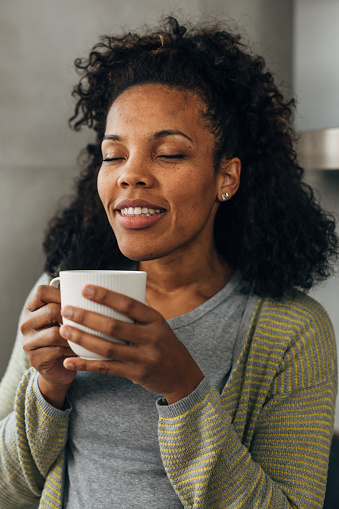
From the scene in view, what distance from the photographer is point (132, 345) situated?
81cm

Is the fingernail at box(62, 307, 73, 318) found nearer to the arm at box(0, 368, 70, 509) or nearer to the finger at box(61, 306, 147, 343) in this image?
the finger at box(61, 306, 147, 343)

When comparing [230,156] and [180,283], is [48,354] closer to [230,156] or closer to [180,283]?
[180,283]

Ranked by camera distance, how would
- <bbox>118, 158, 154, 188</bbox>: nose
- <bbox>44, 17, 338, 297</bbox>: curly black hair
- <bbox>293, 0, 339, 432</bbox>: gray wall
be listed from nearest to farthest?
1. <bbox>118, 158, 154, 188</bbox>: nose
2. <bbox>44, 17, 338, 297</bbox>: curly black hair
3. <bbox>293, 0, 339, 432</bbox>: gray wall

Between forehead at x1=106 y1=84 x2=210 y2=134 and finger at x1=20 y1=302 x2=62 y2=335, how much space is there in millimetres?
383

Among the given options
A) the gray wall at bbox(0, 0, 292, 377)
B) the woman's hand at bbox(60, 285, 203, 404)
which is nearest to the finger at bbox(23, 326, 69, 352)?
the woman's hand at bbox(60, 285, 203, 404)

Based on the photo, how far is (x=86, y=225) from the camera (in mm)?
1406

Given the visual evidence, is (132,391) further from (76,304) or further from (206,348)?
(76,304)

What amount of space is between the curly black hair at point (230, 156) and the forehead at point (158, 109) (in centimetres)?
2

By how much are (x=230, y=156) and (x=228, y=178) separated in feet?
0.16

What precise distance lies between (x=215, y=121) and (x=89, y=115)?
40 cm

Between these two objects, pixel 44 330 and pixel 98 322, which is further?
pixel 44 330

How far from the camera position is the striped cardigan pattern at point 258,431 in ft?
3.17

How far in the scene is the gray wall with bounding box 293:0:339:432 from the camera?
1.57 metres

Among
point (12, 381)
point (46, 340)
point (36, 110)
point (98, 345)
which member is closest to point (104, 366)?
point (98, 345)
